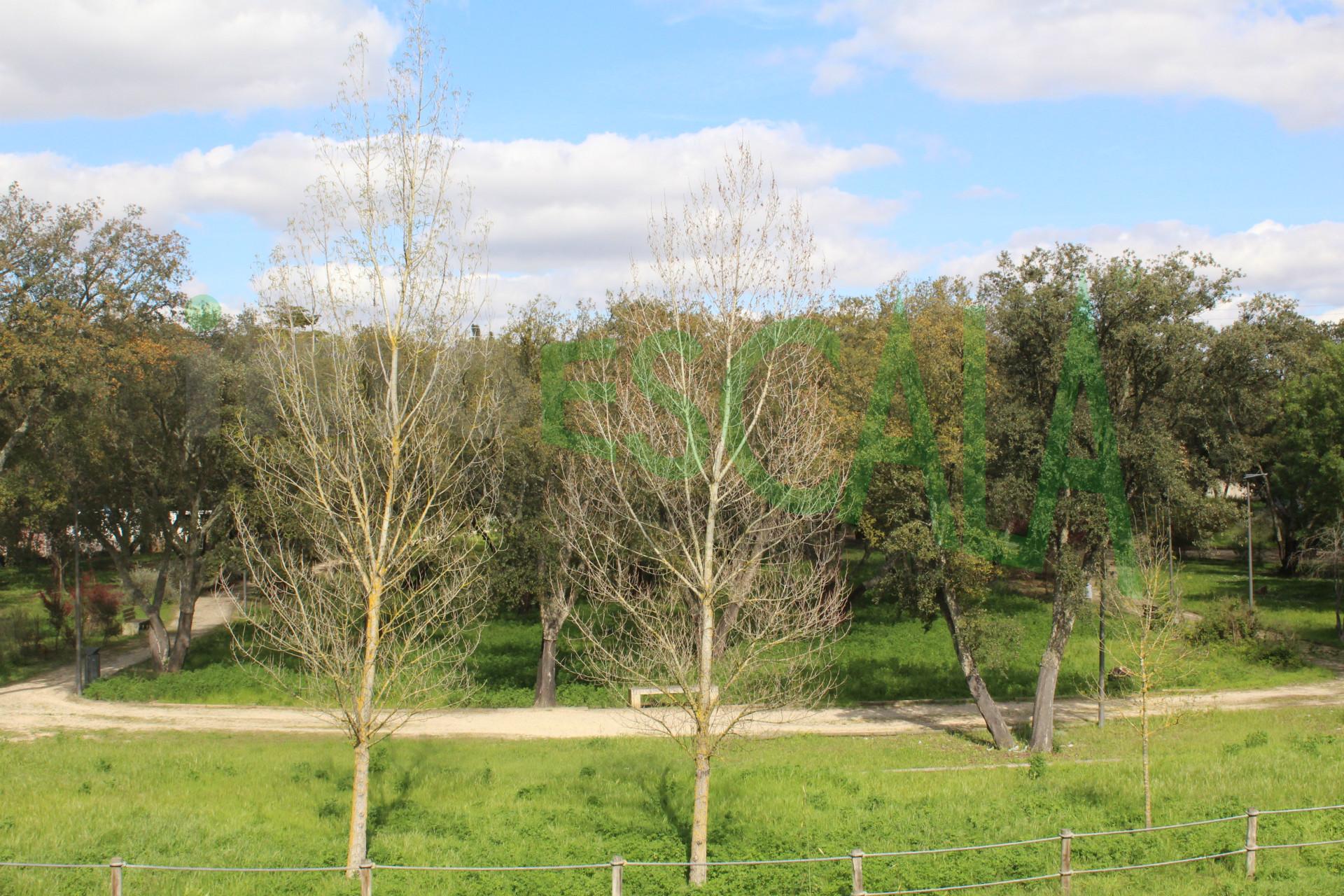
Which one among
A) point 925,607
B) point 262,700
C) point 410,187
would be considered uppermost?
point 410,187

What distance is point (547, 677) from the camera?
29.0 metres

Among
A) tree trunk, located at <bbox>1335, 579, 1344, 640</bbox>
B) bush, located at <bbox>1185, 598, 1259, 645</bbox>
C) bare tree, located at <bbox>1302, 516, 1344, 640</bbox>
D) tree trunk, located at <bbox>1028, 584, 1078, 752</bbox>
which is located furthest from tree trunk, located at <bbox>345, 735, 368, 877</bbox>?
tree trunk, located at <bbox>1335, 579, 1344, 640</bbox>

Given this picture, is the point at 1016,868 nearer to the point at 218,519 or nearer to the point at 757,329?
the point at 757,329

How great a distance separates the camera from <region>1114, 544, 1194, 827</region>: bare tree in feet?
50.5

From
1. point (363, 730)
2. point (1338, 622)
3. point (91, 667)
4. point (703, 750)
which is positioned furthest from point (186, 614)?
point (1338, 622)

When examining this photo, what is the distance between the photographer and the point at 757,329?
563 inches

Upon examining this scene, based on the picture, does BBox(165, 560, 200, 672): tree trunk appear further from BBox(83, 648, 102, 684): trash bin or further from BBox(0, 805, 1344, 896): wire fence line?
BBox(0, 805, 1344, 896): wire fence line

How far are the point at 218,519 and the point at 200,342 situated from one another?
5.39m

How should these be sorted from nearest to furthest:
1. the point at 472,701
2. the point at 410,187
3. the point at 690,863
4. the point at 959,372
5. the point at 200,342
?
the point at 690,863, the point at 410,187, the point at 959,372, the point at 472,701, the point at 200,342

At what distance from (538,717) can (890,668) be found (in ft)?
37.7

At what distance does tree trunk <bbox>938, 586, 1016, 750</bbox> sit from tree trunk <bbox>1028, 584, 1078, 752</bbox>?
0.65 metres

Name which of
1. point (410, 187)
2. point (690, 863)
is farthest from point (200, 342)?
point (690, 863)

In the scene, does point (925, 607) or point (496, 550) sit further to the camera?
point (496, 550)

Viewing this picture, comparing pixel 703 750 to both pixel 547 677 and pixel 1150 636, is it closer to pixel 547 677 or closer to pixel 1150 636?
pixel 1150 636
